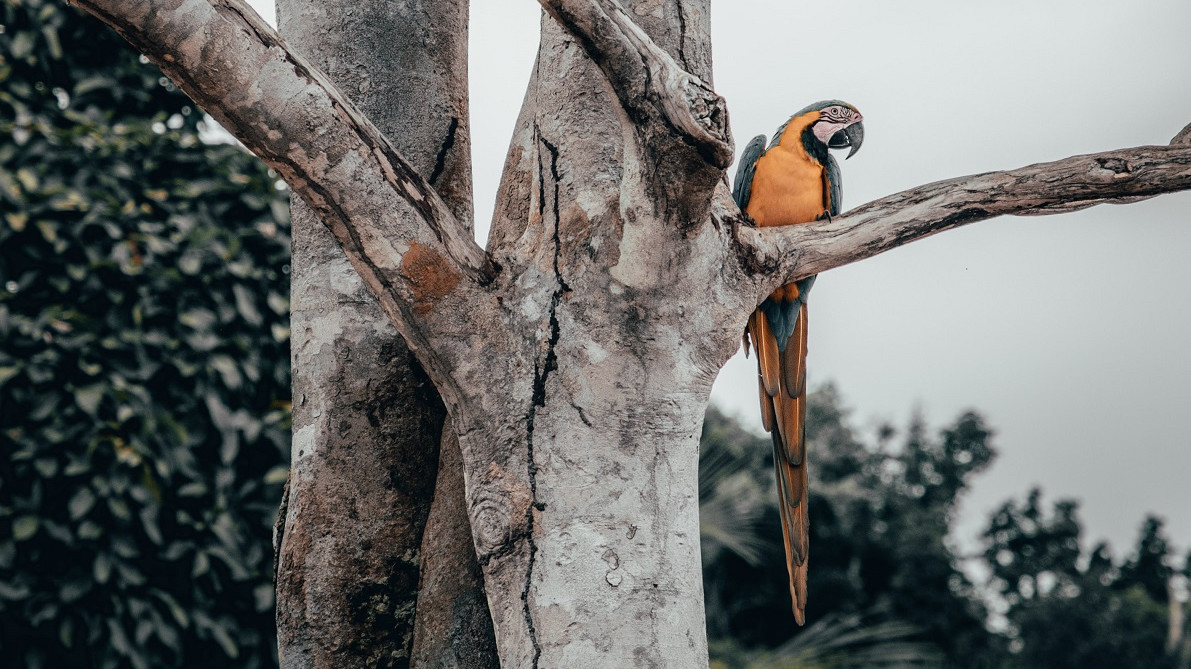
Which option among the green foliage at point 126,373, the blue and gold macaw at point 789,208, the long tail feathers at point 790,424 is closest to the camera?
the long tail feathers at point 790,424

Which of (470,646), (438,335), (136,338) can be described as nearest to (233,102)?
(438,335)

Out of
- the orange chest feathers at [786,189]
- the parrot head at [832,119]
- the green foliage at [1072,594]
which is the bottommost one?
the green foliage at [1072,594]

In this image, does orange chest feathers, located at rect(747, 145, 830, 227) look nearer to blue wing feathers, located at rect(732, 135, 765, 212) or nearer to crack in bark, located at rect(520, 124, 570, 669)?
blue wing feathers, located at rect(732, 135, 765, 212)

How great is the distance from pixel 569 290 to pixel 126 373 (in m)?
1.78

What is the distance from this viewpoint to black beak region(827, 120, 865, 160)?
10.0 ft

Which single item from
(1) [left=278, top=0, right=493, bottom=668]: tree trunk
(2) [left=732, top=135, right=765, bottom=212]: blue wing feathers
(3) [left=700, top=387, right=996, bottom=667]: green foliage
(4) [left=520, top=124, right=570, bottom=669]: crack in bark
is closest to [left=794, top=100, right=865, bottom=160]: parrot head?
(2) [left=732, top=135, right=765, bottom=212]: blue wing feathers

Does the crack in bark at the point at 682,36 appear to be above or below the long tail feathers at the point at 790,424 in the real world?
above

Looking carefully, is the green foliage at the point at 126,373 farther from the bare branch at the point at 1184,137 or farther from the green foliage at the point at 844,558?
the green foliage at the point at 844,558

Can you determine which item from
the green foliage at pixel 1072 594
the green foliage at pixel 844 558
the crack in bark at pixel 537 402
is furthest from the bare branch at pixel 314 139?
the green foliage at pixel 1072 594

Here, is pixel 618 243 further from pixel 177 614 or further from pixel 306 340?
pixel 177 614

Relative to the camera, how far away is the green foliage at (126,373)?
264 centimetres

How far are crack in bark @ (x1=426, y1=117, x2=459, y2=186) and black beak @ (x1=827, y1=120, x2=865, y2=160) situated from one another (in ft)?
4.79

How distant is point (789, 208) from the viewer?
2748 millimetres

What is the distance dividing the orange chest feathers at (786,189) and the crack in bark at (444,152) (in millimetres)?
1081
